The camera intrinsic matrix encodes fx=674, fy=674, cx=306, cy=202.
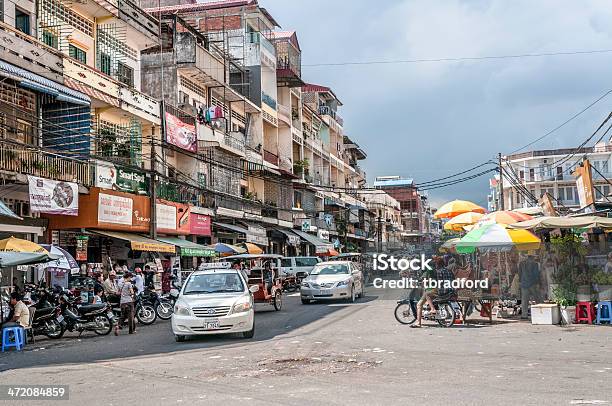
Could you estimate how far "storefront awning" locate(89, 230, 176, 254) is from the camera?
2598cm

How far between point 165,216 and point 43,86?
1009cm

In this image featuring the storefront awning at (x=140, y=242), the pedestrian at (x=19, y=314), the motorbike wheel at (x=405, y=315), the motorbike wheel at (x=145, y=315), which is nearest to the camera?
the pedestrian at (x=19, y=314)

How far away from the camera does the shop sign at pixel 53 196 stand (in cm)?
2159

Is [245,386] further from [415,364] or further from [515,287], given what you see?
[515,287]

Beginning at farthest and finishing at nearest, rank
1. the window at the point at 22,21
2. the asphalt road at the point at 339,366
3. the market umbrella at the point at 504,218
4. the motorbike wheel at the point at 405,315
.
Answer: the window at the point at 22,21 → the market umbrella at the point at 504,218 → the motorbike wheel at the point at 405,315 → the asphalt road at the point at 339,366

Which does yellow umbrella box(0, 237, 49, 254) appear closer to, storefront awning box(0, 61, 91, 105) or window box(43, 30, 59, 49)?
storefront awning box(0, 61, 91, 105)

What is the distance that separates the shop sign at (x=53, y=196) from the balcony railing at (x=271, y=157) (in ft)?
88.4

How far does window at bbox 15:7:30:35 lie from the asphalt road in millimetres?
12620

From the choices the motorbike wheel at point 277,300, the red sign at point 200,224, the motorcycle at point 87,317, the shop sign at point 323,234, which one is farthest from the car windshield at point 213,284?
the shop sign at point 323,234

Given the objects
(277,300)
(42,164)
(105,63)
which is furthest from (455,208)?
(105,63)

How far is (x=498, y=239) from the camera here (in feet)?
59.2

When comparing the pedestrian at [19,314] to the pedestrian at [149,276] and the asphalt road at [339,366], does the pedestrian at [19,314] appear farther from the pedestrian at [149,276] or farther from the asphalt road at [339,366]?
the pedestrian at [149,276]

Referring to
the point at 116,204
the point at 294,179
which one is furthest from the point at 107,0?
the point at 294,179

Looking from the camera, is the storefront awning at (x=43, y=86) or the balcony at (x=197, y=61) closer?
the storefront awning at (x=43, y=86)
